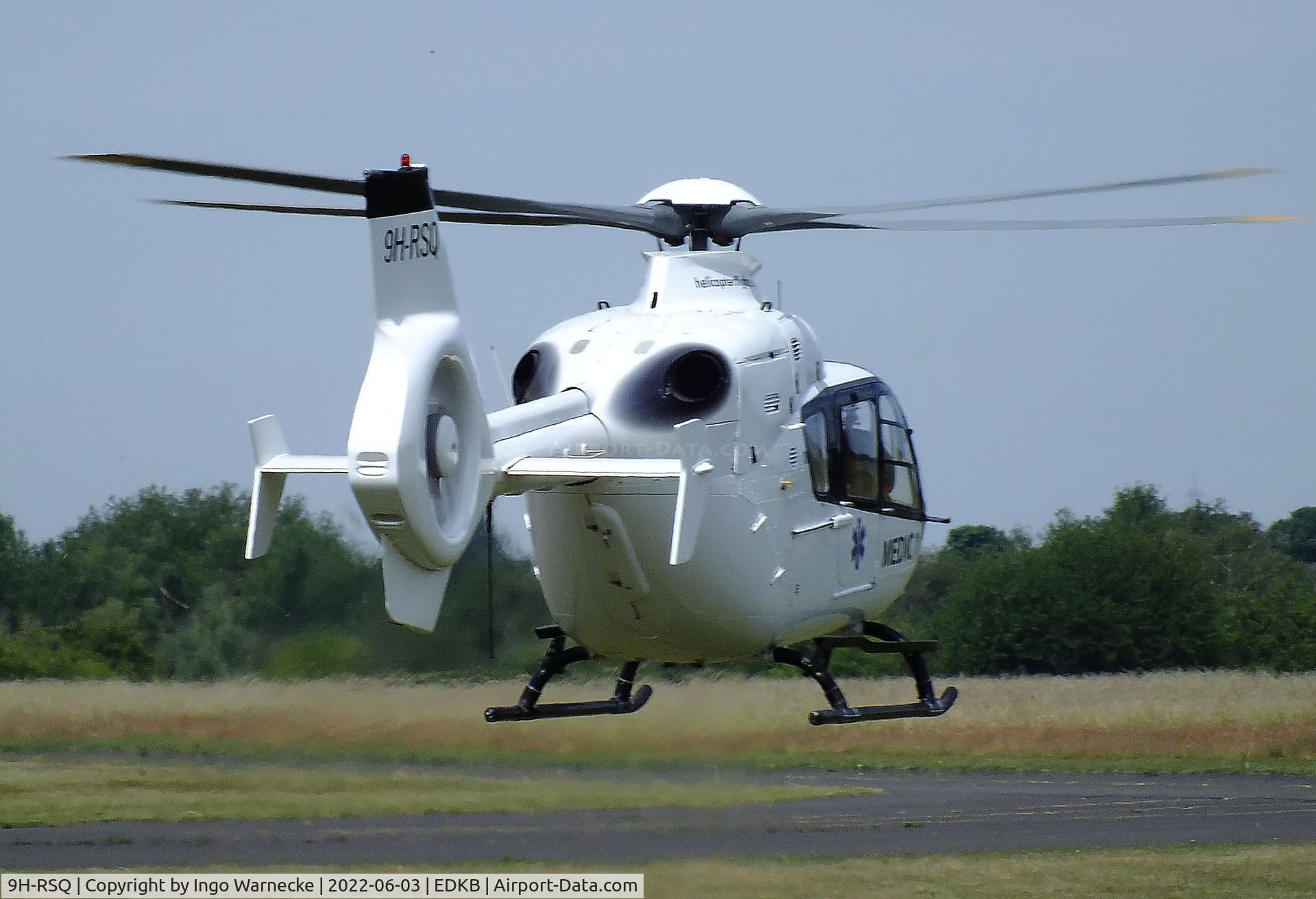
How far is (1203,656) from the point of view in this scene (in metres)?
33.8

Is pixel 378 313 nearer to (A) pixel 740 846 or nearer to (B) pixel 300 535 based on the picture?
(B) pixel 300 535

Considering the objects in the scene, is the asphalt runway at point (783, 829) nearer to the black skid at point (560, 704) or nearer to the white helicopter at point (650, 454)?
the black skid at point (560, 704)

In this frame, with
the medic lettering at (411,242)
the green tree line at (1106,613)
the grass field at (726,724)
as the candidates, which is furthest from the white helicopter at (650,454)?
the green tree line at (1106,613)

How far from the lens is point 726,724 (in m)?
16.5

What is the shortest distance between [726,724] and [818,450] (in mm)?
3315

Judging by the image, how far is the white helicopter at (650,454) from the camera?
10.6m

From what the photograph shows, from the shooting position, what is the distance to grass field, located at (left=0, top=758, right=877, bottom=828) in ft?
54.9

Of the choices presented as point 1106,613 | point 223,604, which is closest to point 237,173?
point 223,604

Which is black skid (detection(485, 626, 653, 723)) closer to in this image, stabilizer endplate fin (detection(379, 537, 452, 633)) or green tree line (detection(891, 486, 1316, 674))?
stabilizer endplate fin (detection(379, 537, 452, 633))

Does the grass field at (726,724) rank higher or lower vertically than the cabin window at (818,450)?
lower

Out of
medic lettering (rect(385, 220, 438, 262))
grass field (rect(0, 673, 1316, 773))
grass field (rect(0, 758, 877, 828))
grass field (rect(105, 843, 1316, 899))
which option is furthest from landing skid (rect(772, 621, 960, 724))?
medic lettering (rect(385, 220, 438, 262))

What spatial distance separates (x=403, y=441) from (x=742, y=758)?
735 centimetres

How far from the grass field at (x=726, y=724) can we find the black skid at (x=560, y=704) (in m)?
0.79

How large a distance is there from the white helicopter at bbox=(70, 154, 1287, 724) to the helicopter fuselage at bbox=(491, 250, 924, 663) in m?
0.02
